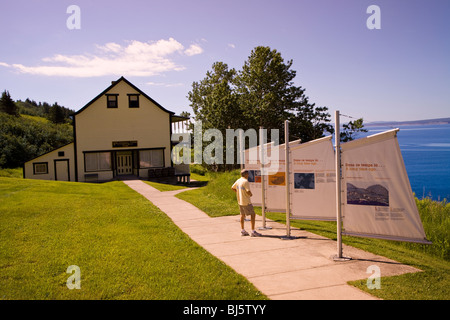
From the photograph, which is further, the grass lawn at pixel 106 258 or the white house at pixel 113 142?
the white house at pixel 113 142

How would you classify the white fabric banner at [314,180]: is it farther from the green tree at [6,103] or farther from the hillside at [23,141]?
the green tree at [6,103]

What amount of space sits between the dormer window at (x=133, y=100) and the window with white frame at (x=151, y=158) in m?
4.53

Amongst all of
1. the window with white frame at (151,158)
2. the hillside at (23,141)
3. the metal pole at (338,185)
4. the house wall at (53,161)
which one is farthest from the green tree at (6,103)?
the metal pole at (338,185)

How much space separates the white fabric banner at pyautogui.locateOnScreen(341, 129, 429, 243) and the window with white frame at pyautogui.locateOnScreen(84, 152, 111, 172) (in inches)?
1126

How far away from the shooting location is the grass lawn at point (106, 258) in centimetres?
671

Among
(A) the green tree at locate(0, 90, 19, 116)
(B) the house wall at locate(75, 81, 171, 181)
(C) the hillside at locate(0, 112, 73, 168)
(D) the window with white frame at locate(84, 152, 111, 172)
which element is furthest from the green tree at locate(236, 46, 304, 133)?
(A) the green tree at locate(0, 90, 19, 116)

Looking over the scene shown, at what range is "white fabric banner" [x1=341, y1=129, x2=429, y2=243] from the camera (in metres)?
8.27

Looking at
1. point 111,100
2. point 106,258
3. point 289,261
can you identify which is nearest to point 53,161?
point 111,100

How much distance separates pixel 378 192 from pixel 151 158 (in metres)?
29.1

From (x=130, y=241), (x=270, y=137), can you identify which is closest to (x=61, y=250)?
(x=130, y=241)
